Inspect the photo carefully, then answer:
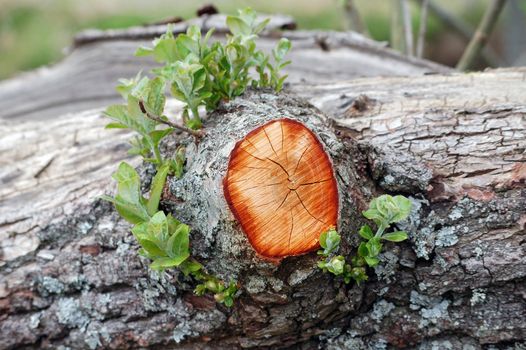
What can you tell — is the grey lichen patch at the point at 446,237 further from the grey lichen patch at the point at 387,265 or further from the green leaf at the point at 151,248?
the green leaf at the point at 151,248

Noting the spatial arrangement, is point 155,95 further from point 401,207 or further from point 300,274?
point 401,207

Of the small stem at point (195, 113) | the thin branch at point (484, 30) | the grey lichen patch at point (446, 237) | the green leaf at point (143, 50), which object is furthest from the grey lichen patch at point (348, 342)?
the thin branch at point (484, 30)

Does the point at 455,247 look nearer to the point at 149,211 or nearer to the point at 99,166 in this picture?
the point at 149,211

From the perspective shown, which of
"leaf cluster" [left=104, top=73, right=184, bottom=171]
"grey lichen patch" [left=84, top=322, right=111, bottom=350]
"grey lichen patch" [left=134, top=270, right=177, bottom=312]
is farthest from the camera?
"grey lichen patch" [left=84, top=322, right=111, bottom=350]

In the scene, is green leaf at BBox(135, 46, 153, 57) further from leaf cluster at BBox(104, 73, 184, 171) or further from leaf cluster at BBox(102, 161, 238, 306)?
leaf cluster at BBox(102, 161, 238, 306)

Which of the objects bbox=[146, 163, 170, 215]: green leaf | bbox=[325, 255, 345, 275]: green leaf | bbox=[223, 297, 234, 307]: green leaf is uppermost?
bbox=[146, 163, 170, 215]: green leaf

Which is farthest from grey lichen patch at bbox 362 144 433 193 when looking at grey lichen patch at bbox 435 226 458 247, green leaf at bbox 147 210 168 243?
green leaf at bbox 147 210 168 243

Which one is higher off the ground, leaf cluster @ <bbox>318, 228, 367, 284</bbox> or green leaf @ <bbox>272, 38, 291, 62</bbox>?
green leaf @ <bbox>272, 38, 291, 62</bbox>
